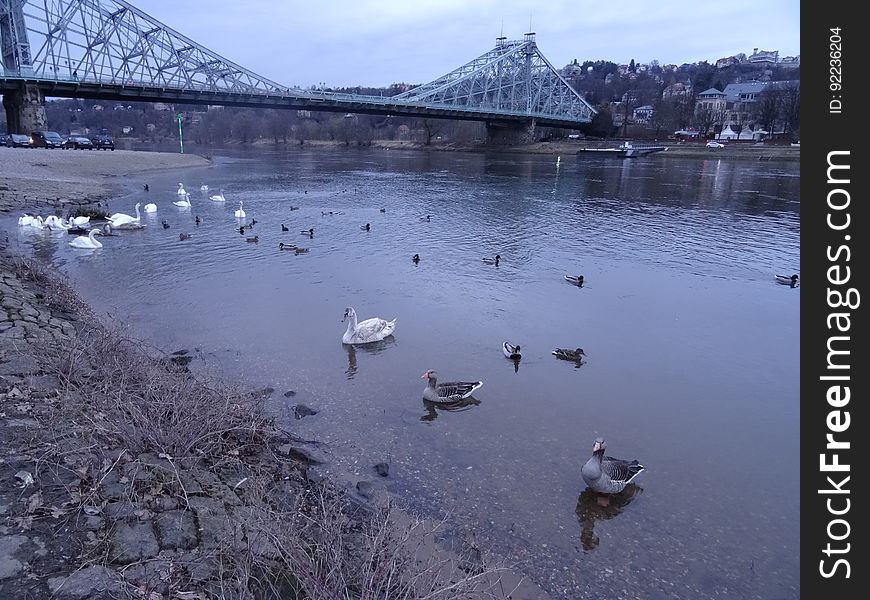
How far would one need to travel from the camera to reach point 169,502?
4289 mm

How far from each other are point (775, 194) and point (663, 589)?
3686 cm

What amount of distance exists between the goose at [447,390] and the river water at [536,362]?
186 mm

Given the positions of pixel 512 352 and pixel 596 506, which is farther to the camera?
pixel 512 352

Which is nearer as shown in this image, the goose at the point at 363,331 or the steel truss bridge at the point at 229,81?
the goose at the point at 363,331

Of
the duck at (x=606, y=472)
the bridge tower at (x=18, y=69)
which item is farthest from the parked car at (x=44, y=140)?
the duck at (x=606, y=472)

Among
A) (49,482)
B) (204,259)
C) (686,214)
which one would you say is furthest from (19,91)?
(49,482)

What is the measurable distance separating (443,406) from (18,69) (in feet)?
223

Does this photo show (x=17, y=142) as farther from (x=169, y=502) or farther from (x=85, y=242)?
(x=169, y=502)

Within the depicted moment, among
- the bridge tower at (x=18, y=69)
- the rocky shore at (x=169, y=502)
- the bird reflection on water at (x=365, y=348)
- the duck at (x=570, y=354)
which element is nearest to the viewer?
the rocky shore at (x=169, y=502)

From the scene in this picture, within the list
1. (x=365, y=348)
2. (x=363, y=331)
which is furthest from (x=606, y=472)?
(x=363, y=331)

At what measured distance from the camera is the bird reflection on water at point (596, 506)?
5.48m

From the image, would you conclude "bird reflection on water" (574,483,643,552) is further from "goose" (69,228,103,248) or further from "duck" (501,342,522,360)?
"goose" (69,228,103,248)

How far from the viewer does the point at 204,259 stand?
16172mm

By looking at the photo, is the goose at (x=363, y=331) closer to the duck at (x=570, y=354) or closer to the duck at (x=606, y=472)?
the duck at (x=570, y=354)
